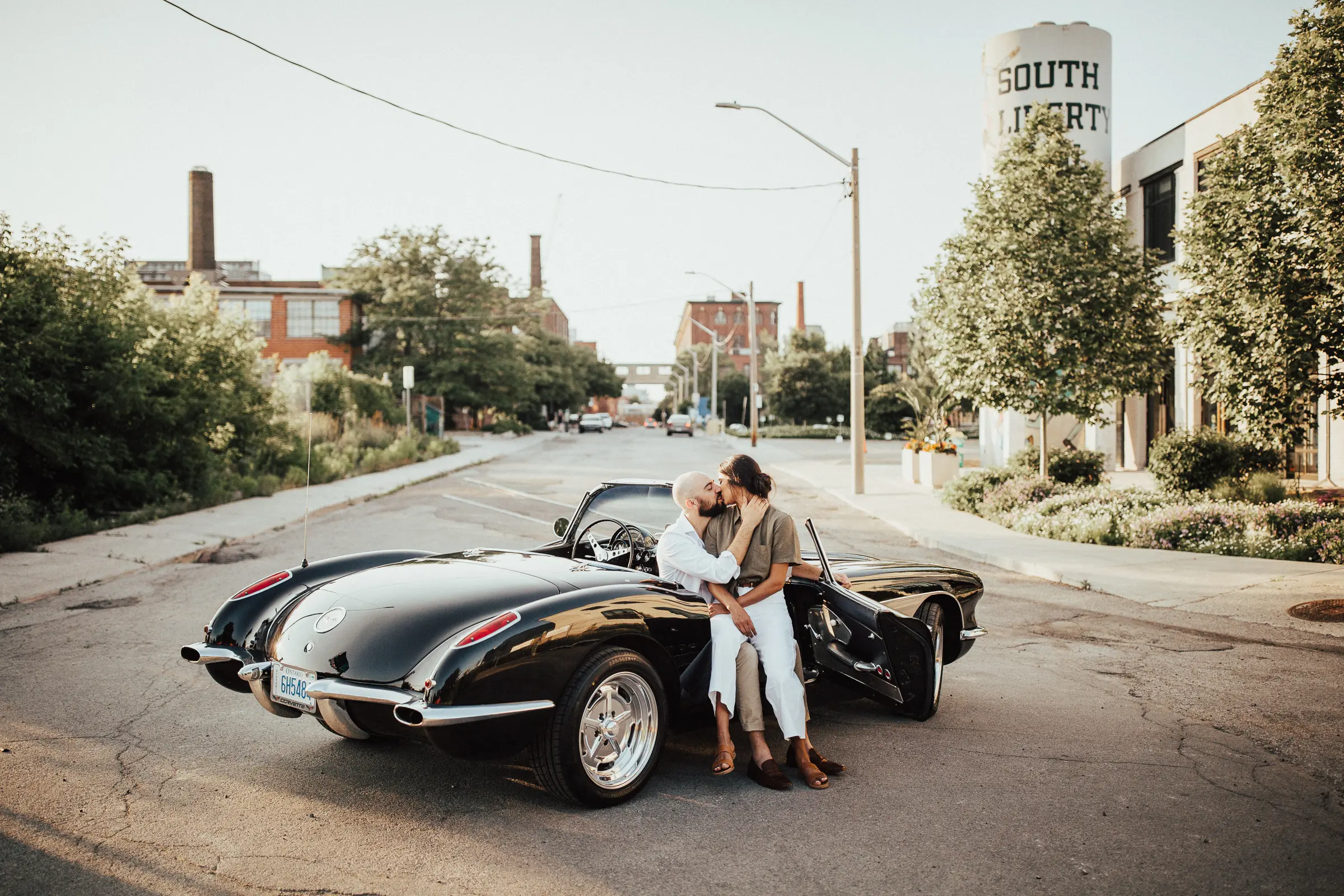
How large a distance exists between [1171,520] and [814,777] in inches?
397

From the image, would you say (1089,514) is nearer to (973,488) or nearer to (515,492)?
(973,488)

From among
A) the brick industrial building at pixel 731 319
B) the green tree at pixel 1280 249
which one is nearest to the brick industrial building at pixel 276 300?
the green tree at pixel 1280 249

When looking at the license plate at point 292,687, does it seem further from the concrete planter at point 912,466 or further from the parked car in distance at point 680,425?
the parked car in distance at point 680,425

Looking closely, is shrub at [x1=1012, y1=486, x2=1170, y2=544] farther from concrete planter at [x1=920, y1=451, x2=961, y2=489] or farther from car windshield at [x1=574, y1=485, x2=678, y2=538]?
A: car windshield at [x1=574, y1=485, x2=678, y2=538]

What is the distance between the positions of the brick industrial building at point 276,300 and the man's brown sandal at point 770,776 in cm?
5085

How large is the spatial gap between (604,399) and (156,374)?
14902 cm

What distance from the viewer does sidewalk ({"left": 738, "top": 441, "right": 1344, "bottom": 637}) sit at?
29.8ft

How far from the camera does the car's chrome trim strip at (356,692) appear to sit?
150 inches

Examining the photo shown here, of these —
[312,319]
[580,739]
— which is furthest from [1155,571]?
[312,319]

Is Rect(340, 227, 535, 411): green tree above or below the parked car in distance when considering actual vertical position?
above

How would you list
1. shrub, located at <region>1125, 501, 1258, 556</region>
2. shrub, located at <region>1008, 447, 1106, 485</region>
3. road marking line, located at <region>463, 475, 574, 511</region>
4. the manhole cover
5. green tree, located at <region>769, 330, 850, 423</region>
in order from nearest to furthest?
the manhole cover < shrub, located at <region>1125, 501, 1258, 556</region> < shrub, located at <region>1008, 447, 1106, 485</region> < road marking line, located at <region>463, 475, 574, 511</region> < green tree, located at <region>769, 330, 850, 423</region>

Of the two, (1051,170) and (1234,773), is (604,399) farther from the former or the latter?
(1234,773)

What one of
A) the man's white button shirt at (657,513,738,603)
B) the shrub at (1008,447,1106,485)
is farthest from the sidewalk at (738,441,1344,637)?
the man's white button shirt at (657,513,738,603)

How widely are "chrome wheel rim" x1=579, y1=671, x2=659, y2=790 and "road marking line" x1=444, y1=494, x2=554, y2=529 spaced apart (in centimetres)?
1103
